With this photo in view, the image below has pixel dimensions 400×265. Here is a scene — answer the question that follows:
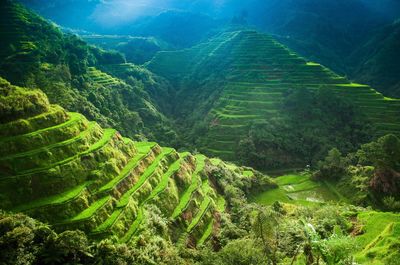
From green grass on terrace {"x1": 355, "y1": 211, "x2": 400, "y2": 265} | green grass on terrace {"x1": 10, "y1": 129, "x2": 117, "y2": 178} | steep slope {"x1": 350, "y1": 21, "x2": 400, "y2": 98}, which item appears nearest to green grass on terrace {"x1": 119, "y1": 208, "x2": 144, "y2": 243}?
green grass on terrace {"x1": 10, "y1": 129, "x2": 117, "y2": 178}

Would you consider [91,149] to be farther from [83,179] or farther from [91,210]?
[91,210]

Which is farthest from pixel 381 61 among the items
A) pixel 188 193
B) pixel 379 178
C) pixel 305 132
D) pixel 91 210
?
pixel 91 210

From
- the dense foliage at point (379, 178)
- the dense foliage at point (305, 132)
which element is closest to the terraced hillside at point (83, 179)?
the dense foliage at point (379, 178)

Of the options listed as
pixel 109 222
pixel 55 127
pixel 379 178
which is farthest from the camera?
pixel 379 178

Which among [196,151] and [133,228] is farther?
[196,151]

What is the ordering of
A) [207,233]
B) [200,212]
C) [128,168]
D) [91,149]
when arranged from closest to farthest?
[91,149] → [207,233] → [128,168] → [200,212]

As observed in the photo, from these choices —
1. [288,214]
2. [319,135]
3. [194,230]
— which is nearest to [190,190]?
[194,230]
